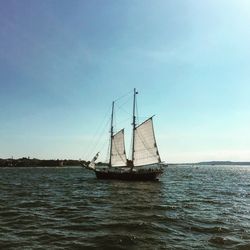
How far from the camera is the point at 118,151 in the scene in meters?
90.1

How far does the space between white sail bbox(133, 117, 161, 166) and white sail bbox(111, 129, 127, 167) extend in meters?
5.49

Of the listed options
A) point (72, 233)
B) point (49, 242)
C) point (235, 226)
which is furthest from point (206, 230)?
point (49, 242)

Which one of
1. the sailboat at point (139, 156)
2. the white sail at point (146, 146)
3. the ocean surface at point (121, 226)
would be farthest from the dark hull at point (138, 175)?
the ocean surface at point (121, 226)

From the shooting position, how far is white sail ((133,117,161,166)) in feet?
271

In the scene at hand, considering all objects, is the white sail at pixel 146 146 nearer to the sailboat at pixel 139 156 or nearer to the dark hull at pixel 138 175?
the sailboat at pixel 139 156

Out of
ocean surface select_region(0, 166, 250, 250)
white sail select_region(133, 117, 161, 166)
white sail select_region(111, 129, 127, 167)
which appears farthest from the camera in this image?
white sail select_region(111, 129, 127, 167)

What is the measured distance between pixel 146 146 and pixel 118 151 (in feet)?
31.4

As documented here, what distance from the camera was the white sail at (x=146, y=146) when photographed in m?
82.7

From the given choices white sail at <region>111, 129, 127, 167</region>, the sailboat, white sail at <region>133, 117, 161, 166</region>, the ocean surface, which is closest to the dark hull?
the sailboat

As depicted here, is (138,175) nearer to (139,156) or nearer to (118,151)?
(139,156)

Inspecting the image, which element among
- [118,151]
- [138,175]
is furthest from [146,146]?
[118,151]

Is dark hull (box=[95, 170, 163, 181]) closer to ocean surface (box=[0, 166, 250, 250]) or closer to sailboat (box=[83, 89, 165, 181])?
sailboat (box=[83, 89, 165, 181])

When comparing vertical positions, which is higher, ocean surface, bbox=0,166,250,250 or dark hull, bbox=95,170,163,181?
dark hull, bbox=95,170,163,181

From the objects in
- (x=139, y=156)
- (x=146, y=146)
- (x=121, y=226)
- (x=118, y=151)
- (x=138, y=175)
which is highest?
(x=146, y=146)
